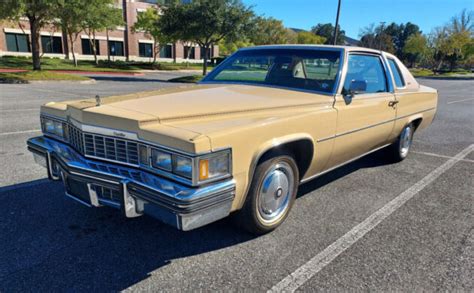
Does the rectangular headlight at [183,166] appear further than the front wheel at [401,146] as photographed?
No

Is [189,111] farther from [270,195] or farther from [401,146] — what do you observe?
[401,146]

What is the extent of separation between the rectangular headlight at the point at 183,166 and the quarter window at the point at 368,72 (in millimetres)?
2116

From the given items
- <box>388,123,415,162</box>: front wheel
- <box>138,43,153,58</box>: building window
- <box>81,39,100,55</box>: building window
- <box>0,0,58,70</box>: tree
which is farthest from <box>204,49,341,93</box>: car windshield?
<box>138,43,153,58</box>: building window

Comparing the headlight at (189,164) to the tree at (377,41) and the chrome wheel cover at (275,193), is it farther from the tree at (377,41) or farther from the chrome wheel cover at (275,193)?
the tree at (377,41)

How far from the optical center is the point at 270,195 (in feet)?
9.53

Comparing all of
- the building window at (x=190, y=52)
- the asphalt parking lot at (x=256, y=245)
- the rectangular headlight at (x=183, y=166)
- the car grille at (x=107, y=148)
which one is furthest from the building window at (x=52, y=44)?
the rectangular headlight at (x=183, y=166)

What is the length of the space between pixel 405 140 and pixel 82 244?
4693 mm

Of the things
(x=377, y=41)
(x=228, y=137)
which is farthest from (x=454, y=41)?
(x=228, y=137)

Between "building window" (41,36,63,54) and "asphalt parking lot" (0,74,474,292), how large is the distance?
40458 millimetres

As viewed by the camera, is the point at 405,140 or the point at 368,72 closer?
the point at 368,72

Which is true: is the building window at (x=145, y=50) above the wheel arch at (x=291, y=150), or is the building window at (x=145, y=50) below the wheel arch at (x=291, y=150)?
above

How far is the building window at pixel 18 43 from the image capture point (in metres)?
36.1

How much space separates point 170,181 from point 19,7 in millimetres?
18081

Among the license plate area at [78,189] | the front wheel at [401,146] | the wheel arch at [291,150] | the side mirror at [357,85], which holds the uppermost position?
the side mirror at [357,85]
